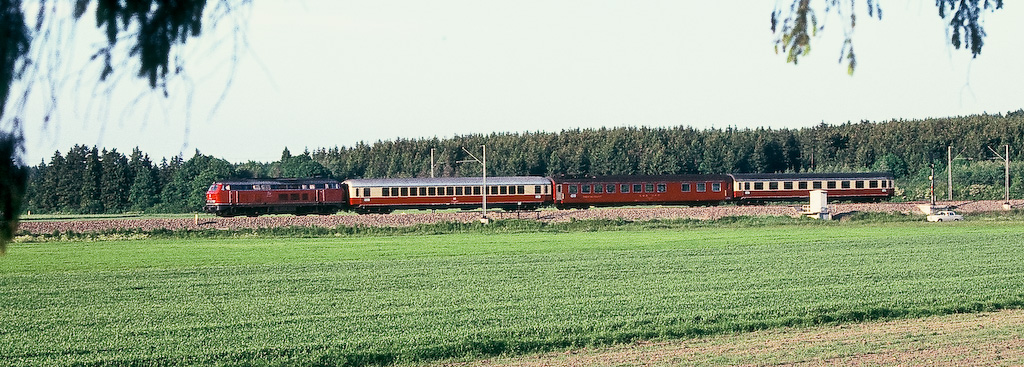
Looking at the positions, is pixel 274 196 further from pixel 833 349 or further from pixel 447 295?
pixel 833 349

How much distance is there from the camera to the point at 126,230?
153 feet

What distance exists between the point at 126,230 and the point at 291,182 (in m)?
10.3

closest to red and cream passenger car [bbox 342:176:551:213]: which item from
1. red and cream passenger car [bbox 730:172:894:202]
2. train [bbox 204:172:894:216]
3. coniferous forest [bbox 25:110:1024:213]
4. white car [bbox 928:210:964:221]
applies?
train [bbox 204:172:894:216]

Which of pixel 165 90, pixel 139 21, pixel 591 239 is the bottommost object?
pixel 591 239

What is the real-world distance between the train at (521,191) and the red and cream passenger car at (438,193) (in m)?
0.06

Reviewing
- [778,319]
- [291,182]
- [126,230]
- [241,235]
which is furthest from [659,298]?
[291,182]

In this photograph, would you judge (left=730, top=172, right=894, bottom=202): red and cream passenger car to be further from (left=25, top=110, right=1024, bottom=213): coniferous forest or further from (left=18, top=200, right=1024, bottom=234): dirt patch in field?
(left=25, top=110, right=1024, bottom=213): coniferous forest

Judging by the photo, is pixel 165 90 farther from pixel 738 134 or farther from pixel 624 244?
pixel 738 134

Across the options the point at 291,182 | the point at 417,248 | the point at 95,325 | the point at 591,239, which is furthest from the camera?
the point at 291,182

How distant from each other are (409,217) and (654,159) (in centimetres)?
5230

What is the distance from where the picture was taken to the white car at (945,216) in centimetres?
5334

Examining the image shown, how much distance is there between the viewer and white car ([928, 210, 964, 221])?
5334 cm

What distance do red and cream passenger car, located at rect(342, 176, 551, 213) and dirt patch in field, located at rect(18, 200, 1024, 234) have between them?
1.33 metres

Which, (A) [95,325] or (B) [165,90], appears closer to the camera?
(B) [165,90]
